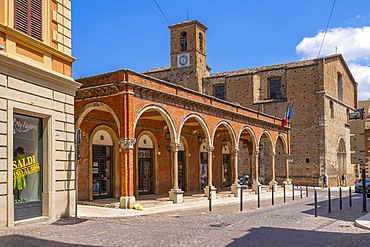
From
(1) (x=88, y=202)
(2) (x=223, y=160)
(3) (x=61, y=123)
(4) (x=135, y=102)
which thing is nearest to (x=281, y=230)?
(3) (x=61, y=123)

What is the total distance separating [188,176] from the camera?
86.7 feet

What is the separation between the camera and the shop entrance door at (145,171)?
2256 centimetres

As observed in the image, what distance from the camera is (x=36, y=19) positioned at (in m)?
11.7

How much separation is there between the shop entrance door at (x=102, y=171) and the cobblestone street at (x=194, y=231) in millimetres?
6045

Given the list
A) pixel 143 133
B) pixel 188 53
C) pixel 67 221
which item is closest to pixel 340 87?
pixel 188 53

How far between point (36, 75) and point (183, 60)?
33423mm

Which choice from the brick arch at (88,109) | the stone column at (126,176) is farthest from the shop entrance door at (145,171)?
the stone column at (126,176)

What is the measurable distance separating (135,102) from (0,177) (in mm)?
7920

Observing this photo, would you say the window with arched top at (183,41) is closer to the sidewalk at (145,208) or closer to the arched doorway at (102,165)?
the sidewalk at (145,208)

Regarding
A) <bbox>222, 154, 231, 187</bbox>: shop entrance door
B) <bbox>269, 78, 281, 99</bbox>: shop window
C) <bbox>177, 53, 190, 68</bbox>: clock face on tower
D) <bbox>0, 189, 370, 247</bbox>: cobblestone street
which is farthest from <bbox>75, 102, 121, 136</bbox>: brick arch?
<bbox>269, 78, 281, 99</bbox>: shop window

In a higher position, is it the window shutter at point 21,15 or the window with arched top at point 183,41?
the window with arched top at point 183,41

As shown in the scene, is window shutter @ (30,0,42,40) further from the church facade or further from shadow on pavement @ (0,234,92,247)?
shadow on pavement @ (0,234,92,247)

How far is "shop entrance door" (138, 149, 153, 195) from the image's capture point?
22.6 metres

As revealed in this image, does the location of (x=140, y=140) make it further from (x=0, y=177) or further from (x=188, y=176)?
(x=0, y=177)
